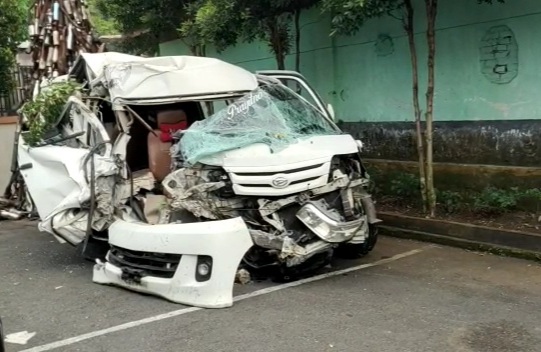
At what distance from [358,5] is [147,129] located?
2.62 metres

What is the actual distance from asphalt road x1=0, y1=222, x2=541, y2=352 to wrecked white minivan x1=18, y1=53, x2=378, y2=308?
281mm

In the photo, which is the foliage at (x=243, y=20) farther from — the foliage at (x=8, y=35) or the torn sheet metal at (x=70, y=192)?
the foliage at (x=8, y=35)

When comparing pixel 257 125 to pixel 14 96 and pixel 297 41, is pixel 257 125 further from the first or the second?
pixel 14 96

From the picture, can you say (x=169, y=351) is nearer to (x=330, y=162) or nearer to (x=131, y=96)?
(x=330, y=162)

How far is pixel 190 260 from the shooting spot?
511cm

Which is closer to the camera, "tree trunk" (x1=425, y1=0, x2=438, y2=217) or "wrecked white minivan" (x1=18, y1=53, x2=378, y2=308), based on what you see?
"wrecked white minivan" (x1=18, y1=53, x2=378, y2=308)

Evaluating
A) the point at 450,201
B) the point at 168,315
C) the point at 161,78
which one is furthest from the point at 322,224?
the point at 450,201

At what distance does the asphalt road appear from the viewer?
431 cm

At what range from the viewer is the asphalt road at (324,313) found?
14.1ft

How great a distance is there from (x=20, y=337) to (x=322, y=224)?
104 inches

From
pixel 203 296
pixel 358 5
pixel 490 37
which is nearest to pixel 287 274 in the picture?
pixel 203 296

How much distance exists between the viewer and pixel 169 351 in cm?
422

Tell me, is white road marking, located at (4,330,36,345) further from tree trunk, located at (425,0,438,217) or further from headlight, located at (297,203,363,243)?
tree trunk, located at (425,0,438,217)

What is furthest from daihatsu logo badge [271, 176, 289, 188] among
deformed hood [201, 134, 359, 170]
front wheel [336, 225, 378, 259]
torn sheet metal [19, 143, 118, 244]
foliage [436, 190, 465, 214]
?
foliage [436, 190, 465, 214]
